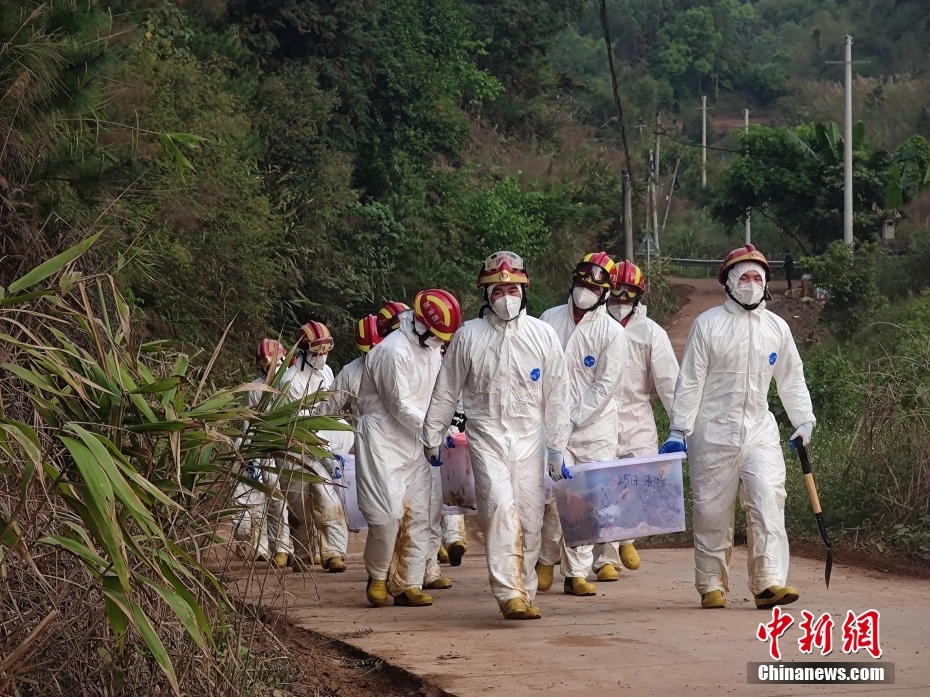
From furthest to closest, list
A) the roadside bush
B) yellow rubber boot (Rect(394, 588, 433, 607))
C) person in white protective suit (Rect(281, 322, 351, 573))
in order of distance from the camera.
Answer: the roadside bush
person in white protective suit (Rect(281, 322, 351, 573))
yellow rubber boot (Rect(394, 588, 433, 607))

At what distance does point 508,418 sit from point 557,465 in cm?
43

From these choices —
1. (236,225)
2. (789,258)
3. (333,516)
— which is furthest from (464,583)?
(789,258)

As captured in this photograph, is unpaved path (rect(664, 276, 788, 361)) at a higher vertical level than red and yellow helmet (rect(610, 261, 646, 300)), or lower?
higher

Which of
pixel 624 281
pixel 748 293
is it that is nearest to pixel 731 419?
pixel 748 293

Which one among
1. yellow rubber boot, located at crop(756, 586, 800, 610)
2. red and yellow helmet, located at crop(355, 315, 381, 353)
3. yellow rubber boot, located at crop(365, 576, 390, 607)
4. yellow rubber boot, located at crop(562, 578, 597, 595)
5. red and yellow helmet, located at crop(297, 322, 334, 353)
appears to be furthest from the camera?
red and yellow helmet, located at crop(297, 322, 334, 353)

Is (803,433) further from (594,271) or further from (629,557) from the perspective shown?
(629,557)

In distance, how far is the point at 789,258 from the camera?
137ft

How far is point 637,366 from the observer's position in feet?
39.0

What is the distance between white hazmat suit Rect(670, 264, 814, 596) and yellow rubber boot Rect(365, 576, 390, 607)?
2.06 meters

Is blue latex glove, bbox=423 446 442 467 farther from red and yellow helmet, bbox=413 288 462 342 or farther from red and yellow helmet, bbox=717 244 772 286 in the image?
red and yellow helmet, bbox=717 244 772 286

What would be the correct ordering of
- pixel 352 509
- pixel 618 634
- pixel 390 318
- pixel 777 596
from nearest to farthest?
pixel 618 634
pixel 777 596
pixel 352 509
pixel 390 318

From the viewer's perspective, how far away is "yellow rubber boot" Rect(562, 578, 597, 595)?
33.5 feet

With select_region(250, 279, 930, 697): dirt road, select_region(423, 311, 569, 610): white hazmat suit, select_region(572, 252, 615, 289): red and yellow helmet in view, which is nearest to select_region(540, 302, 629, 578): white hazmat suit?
select_region(572, 252, 615, 289): red and yellow helmet

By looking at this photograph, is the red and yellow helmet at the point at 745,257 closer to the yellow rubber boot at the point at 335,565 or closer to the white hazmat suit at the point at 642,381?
the white hazmat suit at the point at 642,381
